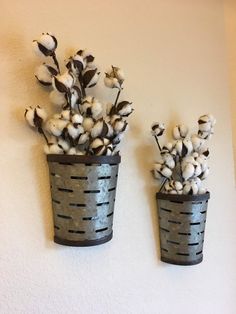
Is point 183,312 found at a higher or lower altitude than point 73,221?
lower

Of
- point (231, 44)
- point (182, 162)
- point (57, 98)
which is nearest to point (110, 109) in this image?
point (57, 98)

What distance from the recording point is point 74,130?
0.71 metres

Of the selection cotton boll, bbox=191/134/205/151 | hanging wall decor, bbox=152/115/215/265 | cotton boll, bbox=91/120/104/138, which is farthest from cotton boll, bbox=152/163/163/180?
cotton boll, bbox=91/120/104/138

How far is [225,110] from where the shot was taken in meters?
1.08

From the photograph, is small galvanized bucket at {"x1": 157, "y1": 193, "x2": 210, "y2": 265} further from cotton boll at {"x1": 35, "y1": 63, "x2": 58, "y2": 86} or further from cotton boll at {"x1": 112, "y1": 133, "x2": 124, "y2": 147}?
cotton boll at {"x1": 35, "y1": 63, "x2": 58, "y2": 86}

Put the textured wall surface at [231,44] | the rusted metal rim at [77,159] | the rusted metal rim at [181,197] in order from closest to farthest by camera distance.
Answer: the rusted metal rim at [77,159]
the rusted metal rim at [181,197]
the textured wall surface at [231,44]

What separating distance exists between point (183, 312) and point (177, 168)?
394 mm

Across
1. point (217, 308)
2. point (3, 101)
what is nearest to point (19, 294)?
point (3, 101)

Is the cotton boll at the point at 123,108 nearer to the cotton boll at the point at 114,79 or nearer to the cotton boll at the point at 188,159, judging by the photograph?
the cotton boll at the point at 114,79

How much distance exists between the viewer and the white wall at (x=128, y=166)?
72 centimetres

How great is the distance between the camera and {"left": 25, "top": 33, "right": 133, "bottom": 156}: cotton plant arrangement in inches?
28.0

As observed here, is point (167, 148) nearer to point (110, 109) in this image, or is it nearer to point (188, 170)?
point (188, 170)

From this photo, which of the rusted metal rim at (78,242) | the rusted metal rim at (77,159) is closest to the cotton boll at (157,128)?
the rusted metal rim at (77,159)

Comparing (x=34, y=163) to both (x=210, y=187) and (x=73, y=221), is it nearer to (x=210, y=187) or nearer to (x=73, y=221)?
(x=73, y=221)
